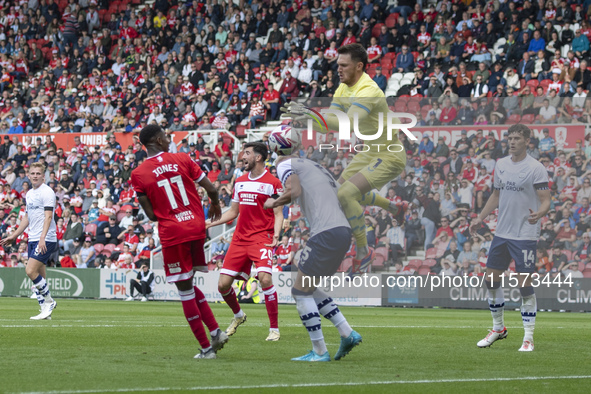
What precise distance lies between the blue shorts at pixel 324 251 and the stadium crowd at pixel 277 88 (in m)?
5.75

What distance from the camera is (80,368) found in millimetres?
7426

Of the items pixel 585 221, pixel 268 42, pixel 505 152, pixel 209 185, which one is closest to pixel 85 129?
pixel 268 42

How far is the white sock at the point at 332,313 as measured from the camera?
8.42m

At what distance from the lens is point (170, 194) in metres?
8.41

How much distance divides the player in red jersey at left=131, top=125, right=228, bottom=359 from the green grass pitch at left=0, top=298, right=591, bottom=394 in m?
0.59

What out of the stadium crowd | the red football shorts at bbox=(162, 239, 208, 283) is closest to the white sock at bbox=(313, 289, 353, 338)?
the red football shorts at bbox=(162, 239, 208, 283)

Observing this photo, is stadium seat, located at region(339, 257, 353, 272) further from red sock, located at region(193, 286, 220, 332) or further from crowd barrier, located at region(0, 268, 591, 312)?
red sock, located at region(193, 286, 220, 332)

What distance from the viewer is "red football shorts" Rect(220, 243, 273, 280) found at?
11.7m

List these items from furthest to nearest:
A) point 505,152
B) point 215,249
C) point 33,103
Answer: point 33,103 → point 215,249 → point 505,152

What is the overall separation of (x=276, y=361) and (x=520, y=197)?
380cm

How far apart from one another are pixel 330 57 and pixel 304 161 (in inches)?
815

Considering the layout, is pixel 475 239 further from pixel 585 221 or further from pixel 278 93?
pixel 278 93

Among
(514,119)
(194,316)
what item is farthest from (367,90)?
(514,119)

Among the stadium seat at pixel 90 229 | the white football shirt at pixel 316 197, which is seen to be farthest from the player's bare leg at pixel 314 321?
the stadium seat at pixel 90 229
